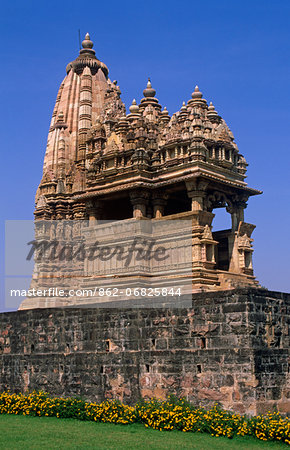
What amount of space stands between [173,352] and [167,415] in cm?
165

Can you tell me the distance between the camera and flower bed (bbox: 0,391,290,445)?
11.9 metres

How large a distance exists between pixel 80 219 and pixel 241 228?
7.13m

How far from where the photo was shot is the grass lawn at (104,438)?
11359 mm

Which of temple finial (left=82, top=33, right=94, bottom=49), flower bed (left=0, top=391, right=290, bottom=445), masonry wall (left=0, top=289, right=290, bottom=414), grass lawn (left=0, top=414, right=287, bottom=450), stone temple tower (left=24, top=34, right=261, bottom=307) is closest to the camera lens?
grass lawn (left=0, top=414, right=287, bottom=450)

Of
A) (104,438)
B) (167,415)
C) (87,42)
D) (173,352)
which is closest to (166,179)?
(173,352)

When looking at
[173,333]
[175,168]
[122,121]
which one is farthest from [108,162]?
[173,333]

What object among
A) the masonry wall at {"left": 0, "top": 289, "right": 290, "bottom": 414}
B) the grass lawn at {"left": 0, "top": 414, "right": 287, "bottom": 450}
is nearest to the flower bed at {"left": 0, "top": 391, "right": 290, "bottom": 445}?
the grass lawn at {"left": 0, "top": 414, "right": 287, "bottom": 450}

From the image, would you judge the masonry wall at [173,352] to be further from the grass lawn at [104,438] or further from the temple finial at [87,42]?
the temple finial at [87,42]

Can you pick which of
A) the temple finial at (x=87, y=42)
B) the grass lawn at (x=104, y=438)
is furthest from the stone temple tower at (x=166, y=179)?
the grass lawn at (x=104, y=438)

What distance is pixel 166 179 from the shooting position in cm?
2042

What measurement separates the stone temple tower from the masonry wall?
163 inches

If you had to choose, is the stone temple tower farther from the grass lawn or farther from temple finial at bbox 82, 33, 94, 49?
the grass lawn

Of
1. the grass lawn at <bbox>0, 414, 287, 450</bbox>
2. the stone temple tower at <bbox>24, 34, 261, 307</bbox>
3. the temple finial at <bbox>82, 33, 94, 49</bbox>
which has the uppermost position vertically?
the temple finial at <bbox>82, 33, 94, 49</bbox>

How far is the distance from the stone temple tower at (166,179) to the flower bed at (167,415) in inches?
219
